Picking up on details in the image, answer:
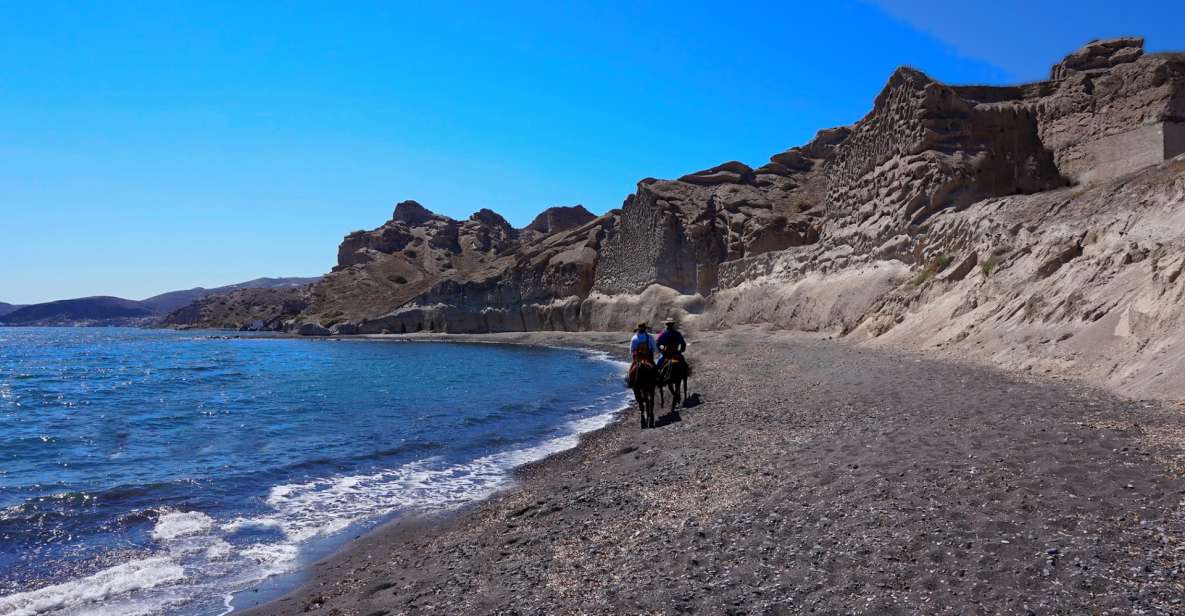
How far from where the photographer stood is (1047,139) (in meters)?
27.9

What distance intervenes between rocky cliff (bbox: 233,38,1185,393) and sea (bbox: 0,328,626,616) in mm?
9526

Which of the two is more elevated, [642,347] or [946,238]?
[946,238]

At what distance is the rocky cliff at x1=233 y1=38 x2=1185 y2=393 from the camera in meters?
13.1

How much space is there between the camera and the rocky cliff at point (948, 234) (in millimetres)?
13125

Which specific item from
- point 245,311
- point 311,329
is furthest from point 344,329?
point 245,311

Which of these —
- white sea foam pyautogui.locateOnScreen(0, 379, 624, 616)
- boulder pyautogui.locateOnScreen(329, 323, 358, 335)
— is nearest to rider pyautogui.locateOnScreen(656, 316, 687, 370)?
white sea foam pyautogui.locateOnScreen(0, 379, 624, 616)

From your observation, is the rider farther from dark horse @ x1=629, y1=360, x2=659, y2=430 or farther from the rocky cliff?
the rocky cliff

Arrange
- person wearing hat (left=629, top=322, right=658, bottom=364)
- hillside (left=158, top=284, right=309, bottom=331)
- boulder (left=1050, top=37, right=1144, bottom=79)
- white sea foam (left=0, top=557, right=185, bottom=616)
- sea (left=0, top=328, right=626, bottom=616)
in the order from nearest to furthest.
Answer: white sea foam (left=0, top=557, right=185, bottom=616) < sea (left=0, top=328, right=626, bottom=616) < person wearing hat (left=629, top=322, right=658, bottom=364) < boulder (left=1050, top=37, right=1144, bottom=79) < hillside (left=158, top=284, right=309, bottom=331)

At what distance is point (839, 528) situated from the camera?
4867 millimetres

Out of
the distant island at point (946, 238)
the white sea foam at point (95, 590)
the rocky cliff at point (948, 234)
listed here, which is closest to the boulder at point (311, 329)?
the distant island at point (946, 238)

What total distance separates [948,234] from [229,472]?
22.3 meters

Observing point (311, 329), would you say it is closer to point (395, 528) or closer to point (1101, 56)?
point (1101, 56)

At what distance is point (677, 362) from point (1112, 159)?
21.7m

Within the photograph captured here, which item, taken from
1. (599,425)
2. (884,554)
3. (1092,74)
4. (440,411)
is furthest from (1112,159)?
(884,554)
